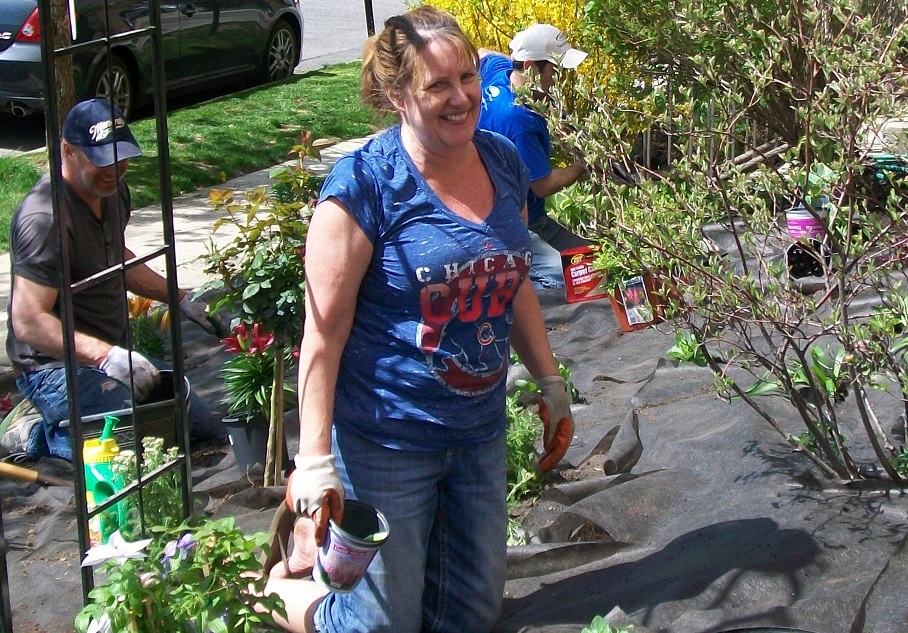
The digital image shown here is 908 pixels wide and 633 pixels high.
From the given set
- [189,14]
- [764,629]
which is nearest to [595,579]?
[764,629]

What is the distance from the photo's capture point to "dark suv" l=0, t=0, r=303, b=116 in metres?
Answer: 8.92

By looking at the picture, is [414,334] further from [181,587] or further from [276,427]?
[276,427]

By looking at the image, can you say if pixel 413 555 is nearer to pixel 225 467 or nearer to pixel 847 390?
pixel 847 390

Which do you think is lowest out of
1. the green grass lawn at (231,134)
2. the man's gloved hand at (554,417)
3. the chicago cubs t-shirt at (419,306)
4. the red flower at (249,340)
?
the green grass lawn at (231,134)

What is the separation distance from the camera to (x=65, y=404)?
4098 millimetres

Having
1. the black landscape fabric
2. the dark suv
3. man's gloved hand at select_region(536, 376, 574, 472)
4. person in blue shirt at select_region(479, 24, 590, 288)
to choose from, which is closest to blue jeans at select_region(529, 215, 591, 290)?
person in blue shirt at select_region(479, 24, 590, 288)

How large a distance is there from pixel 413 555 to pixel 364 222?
79 cm

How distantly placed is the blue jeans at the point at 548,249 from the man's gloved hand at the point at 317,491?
11.0ft

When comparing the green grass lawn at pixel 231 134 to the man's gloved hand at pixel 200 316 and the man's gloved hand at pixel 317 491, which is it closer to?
the man's gloved hand at pixel 200 316

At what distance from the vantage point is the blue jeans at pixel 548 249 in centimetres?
571

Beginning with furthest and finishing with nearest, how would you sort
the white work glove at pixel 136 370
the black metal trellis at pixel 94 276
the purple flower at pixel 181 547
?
the white work glove at pixel 136 370, the purple flower at pixel 181 547, the black metal trellis at pixel 94 276

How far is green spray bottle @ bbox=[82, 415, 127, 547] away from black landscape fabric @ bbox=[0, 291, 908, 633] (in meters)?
0.28

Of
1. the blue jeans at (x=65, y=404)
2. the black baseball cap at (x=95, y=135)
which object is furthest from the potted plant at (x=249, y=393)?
the black baseball cap at (x=95, y=135)

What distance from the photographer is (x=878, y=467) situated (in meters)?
3.12
